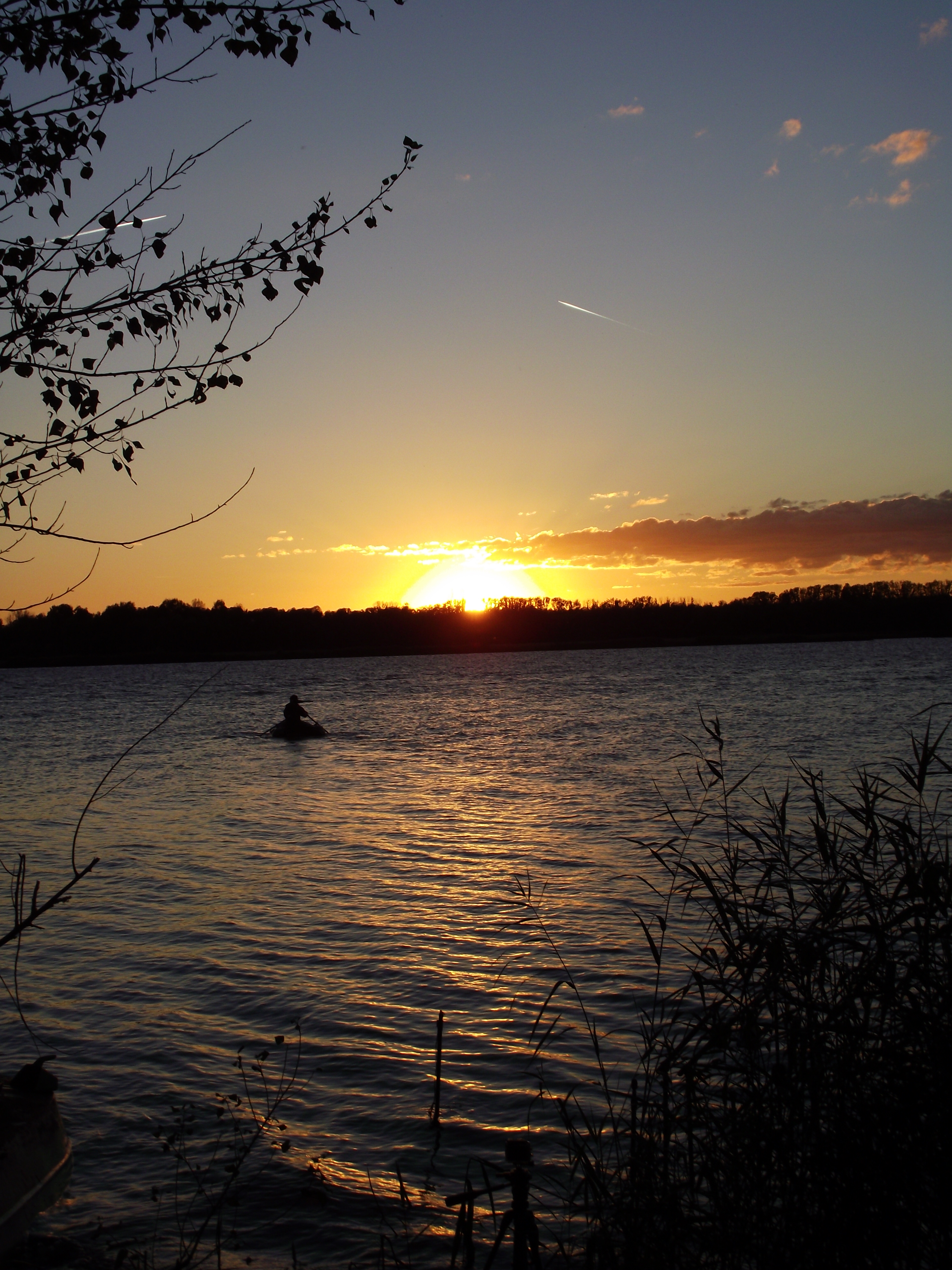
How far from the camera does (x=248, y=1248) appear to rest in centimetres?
576

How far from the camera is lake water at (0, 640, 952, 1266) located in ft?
22.6

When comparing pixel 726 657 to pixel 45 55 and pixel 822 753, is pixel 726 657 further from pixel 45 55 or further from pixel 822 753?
pixel 45 55

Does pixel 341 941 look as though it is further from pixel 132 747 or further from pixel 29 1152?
pixel 132 747

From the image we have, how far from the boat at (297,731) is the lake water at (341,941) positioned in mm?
3425

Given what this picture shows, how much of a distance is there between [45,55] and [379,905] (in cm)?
1223

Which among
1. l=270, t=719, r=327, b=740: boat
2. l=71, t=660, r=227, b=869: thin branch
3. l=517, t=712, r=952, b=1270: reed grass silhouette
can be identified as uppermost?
l=71, t=660, r=227, b=869: thin branch

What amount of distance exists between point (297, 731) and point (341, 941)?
31380mm

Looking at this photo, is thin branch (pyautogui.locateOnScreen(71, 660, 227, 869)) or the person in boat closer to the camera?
thin branch (pyautogui.locateOnScreen(71, 660, 227, 869))

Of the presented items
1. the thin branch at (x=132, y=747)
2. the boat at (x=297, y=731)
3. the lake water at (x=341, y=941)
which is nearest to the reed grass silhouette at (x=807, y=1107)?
the lake water at (x=341, y=941)

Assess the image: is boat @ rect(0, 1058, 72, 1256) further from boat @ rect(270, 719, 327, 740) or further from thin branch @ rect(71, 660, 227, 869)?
boat @ rect(270, 719, 327, 740)

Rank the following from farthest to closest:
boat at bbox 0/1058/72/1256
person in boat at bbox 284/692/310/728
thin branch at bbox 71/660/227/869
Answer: person in boat at bbox 284/692/310/728 < boat at bbox 0/1058/72/1256 < thin branch at bbox 71/660/227/869

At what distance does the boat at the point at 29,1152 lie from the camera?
18.6ft

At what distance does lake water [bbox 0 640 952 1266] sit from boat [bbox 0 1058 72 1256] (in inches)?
11.8

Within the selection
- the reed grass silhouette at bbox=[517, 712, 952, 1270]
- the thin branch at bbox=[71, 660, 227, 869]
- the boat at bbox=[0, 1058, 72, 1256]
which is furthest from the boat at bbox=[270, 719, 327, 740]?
the thin branch at bbox=[71, 660, 227, 869]
